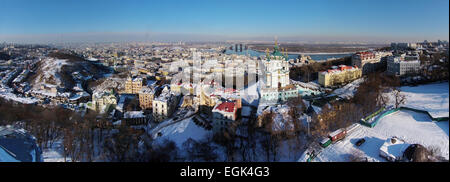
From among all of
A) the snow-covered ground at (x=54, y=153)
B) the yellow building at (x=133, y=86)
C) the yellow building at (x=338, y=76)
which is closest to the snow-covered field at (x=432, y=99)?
the yellow building at (x=338, y=76)

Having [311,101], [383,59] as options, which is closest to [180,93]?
[311,101]

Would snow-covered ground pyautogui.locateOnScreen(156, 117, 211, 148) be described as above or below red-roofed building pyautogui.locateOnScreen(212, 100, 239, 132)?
below

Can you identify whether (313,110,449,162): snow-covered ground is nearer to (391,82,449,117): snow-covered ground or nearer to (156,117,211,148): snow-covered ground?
A: (391,82,449,117): snow-covered ground

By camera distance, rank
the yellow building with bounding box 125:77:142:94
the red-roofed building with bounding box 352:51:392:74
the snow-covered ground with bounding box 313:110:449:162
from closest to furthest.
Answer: the snow-covered ground with bounding box 313:110:449:162
the yellow building with bounding box 125:77:142:94
the red-roofed building with bounding box 352:51:392:74

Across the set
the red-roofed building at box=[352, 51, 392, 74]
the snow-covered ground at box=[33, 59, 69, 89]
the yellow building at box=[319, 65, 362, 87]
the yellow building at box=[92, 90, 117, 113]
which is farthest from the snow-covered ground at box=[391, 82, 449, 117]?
the snow-covered ground at box=[33, 59, 69, 89]

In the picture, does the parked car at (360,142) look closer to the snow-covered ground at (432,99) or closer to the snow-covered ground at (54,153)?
the snow-covered ground at (432,99)
